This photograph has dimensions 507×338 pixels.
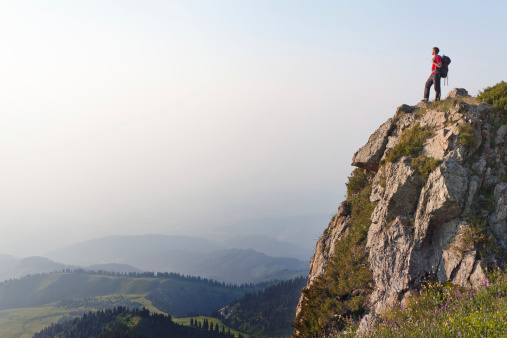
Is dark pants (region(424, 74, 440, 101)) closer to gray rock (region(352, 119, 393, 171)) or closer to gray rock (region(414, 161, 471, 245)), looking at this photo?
gray rock (region(352, 119, 393, 171))

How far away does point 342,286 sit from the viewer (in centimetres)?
1878

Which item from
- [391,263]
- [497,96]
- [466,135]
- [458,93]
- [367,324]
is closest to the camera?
[367,324]

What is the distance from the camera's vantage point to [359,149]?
81.9 ft

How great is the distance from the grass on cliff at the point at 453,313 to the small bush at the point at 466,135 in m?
5.88

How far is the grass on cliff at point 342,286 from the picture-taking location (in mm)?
17938

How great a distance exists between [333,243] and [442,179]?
330 inches

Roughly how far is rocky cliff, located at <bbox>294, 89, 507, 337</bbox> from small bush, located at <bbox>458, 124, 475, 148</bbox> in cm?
5

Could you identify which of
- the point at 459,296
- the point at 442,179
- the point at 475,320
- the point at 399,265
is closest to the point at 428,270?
the point at 399,265

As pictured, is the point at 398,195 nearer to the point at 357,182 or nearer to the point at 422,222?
the point at 422,222

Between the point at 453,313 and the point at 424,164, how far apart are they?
7640 mm

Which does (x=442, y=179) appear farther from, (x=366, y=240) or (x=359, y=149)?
(x=359, y=149)

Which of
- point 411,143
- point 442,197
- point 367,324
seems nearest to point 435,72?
point 411,143

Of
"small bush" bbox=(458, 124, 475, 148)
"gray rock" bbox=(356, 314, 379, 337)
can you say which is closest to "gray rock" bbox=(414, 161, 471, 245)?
"small bush" bbox=(458, 124, 475, 148)

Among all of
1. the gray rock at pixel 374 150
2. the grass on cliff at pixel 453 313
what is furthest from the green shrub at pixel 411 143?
the grass on cliff at pixel 453 313
